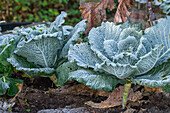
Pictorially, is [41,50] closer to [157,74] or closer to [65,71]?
[65,71]

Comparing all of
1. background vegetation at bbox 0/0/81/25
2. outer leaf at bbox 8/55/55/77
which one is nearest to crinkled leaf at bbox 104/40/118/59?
outer leaf at bbox 8/55/55/77

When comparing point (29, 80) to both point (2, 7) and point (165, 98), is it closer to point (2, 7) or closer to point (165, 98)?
point (165, 98)

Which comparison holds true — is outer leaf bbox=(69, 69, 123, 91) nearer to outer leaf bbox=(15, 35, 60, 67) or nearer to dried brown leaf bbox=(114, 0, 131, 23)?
outer leaf bbox=(15, 35, 60, 67)

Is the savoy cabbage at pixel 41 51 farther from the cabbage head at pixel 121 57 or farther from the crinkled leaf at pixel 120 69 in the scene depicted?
the crinkled leaf at pixel 120 69

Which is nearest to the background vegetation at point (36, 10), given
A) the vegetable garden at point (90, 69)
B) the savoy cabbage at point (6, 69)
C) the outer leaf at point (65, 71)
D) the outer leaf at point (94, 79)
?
the vegetable garden at point (90, 69)

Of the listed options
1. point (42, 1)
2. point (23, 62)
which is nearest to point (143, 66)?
point (23, 62)

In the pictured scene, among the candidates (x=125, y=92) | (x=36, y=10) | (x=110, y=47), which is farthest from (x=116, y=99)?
(x=36, y=10)
